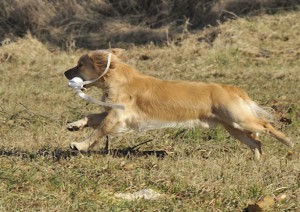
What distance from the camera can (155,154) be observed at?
6.27 metres

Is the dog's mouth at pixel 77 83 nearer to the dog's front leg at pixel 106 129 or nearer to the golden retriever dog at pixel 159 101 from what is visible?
the golden retriever dog at pixel 159 101

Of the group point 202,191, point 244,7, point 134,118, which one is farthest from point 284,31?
point 202,191

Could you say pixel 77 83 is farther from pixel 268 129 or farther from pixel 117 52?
pixel 268 129

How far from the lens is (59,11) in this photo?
735 inches

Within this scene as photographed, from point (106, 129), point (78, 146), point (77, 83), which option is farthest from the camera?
point (77, 83)

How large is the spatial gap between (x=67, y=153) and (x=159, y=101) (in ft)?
3.47

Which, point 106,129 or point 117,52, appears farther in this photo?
point 117,52

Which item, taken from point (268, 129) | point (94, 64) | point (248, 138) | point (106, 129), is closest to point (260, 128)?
point (268, 129)

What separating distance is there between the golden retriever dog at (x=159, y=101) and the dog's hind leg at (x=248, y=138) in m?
0.14

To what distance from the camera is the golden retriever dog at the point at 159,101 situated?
6367 millimetres

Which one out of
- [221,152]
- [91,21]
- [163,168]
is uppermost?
[163,168]

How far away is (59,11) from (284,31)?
7263 millimetres

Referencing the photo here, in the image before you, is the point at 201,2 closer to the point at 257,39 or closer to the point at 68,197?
the point at 257,39

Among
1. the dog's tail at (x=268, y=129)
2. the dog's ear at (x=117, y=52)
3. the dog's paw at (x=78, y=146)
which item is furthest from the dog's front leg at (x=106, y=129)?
the dog's tail at (x=268, y=129)
